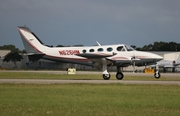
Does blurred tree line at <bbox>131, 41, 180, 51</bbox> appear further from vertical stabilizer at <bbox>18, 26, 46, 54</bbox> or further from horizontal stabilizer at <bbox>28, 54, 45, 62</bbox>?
horizontal stabilizer at <bbox>28, 54, 45, 62</bbox>

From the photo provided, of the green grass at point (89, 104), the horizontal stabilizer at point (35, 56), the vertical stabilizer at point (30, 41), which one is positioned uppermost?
the vertical stabilizer at point (30, 41)

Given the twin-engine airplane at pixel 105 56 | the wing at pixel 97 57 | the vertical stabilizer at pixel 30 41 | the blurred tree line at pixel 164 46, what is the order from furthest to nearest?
the blurred tree line at pixel 164 46 → the vertical stabilizer at pixel 30 41 → the twin-engine airplane at pixel 105 56 → the wing at pixel 97 57

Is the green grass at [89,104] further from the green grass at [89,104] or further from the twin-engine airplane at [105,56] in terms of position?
the twin-engine airplane at [105,56]

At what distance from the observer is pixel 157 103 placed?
52.8ft

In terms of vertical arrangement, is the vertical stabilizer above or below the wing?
above

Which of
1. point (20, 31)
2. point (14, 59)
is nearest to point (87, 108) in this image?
point (20, 31)

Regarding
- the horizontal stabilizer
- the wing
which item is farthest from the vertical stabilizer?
the wing

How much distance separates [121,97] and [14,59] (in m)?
87.3

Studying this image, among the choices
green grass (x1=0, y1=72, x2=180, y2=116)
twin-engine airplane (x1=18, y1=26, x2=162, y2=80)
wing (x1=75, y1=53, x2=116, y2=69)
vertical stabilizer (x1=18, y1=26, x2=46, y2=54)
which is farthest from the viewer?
vertical stabilizer (x1=18, y1=26, x2=46, y2=54)

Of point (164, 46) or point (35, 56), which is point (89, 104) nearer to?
point (35, 56)

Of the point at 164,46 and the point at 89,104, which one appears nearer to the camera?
the point at 89,104

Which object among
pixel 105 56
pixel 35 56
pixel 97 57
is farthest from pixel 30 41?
pixel 105 56

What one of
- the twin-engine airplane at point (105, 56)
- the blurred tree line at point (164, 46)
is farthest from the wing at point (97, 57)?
the blurred tree line at point (164, 46)

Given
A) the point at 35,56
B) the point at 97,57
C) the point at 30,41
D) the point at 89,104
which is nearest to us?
the point at 89,104
